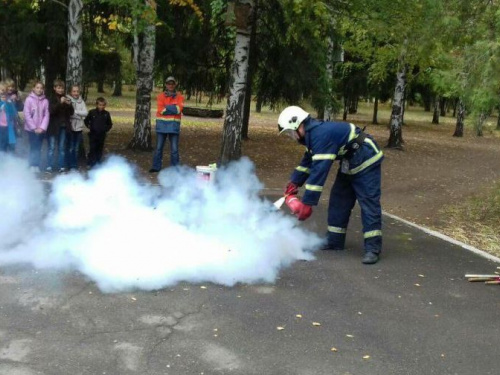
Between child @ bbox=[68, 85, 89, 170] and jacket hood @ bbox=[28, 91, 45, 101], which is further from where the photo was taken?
child @ bbox=[68, 85, 89, 170]

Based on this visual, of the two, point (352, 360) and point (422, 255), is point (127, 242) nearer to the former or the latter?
point (352, 360)

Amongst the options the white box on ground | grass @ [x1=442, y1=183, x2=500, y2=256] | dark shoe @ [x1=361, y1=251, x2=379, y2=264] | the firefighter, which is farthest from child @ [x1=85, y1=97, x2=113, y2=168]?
grass @ [x1=442, y1=183, x2=500, y2=256]

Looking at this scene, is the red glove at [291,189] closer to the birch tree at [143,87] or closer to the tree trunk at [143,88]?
the birch tree at [143,87]

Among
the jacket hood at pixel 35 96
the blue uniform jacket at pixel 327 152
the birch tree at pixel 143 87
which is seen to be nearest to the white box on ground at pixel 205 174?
the blue uniform jacket at pixel 327 152

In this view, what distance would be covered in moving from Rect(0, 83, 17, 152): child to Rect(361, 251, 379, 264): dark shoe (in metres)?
6.85

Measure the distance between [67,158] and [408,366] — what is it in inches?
325

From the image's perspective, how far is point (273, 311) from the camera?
4867 mm

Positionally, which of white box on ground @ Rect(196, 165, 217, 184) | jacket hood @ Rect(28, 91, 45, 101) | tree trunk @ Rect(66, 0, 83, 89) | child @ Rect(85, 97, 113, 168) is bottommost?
white box on ground @ Rect(196, 165, 217, 184)

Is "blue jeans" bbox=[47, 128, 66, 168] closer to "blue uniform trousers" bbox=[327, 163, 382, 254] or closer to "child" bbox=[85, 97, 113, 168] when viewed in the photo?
"child" bbox=[85, 97, 113, 168]

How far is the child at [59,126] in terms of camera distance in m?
10.4

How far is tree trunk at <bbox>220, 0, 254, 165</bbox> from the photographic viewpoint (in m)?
11.3

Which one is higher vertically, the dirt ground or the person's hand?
the person's hand

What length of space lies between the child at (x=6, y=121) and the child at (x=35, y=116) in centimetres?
23

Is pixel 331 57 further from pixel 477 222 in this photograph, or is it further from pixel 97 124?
pixel 477 222
